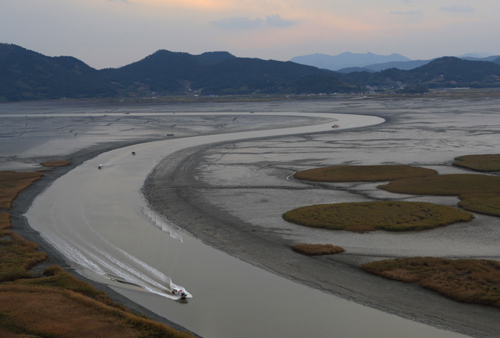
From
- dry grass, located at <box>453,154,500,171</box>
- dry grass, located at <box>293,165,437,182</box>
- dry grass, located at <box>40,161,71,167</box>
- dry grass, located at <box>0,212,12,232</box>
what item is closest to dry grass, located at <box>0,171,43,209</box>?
dry grass, located at <box>0,212,12,232</box>

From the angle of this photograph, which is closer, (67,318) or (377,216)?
(67,318)

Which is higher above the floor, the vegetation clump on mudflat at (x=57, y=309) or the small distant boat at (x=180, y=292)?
the vegetation clump on mudflat at (x=57, y=309)

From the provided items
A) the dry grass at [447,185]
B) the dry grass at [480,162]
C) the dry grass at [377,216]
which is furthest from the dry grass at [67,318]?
the dry grass at [480,162]

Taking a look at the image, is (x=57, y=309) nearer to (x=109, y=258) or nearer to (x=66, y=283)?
(x=66, y=283)

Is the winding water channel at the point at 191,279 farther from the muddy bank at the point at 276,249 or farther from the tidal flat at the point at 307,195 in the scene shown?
the tidal flat at the point at 307,195

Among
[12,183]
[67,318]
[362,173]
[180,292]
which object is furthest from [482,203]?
[12,183]

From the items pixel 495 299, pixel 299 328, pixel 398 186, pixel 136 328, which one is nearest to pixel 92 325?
pixel 136 328

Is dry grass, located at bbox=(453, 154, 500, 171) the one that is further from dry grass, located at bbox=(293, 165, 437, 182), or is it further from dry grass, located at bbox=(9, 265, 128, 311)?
dry grass, located at bbox=(9, 265, 128, 311)
